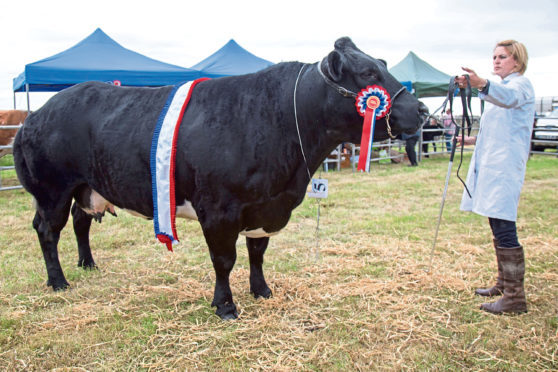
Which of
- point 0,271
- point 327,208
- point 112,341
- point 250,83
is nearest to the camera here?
point 112,341

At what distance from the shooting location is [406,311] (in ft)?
10.9

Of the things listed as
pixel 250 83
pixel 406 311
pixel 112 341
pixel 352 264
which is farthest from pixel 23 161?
pixel 406 311

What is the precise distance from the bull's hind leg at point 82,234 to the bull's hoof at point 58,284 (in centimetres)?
48

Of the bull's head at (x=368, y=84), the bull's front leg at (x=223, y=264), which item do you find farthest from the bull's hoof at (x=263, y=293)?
the bull's head at (x=368, y=84)

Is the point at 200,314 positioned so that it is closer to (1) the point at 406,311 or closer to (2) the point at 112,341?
(2) the point at 112,341

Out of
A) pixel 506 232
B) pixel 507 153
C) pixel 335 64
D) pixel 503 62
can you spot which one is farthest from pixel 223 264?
pixel 503 62

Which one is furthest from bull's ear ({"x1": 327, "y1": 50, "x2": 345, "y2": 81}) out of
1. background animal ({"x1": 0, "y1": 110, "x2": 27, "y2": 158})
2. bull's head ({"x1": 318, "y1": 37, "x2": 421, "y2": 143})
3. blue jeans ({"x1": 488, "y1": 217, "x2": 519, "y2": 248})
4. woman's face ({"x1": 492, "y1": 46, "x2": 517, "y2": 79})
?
background animal ({"x1": 0, "y1": 110, "x2": 27, "y2": 158})

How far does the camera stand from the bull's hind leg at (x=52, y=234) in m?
3.77

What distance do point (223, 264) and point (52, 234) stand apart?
1.71 metres

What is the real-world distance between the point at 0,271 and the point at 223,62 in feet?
32.8

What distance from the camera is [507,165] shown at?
3191 mm

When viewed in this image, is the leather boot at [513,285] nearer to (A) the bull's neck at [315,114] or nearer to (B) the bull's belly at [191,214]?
(A) the bull's neck at [315,114]

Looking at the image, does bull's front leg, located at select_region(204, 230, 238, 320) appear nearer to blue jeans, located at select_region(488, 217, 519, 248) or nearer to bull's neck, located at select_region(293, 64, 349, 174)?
bull's neck, located at select_region(293, 64, 349, 174)

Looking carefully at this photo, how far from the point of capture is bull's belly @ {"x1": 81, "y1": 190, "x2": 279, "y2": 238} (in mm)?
3269
